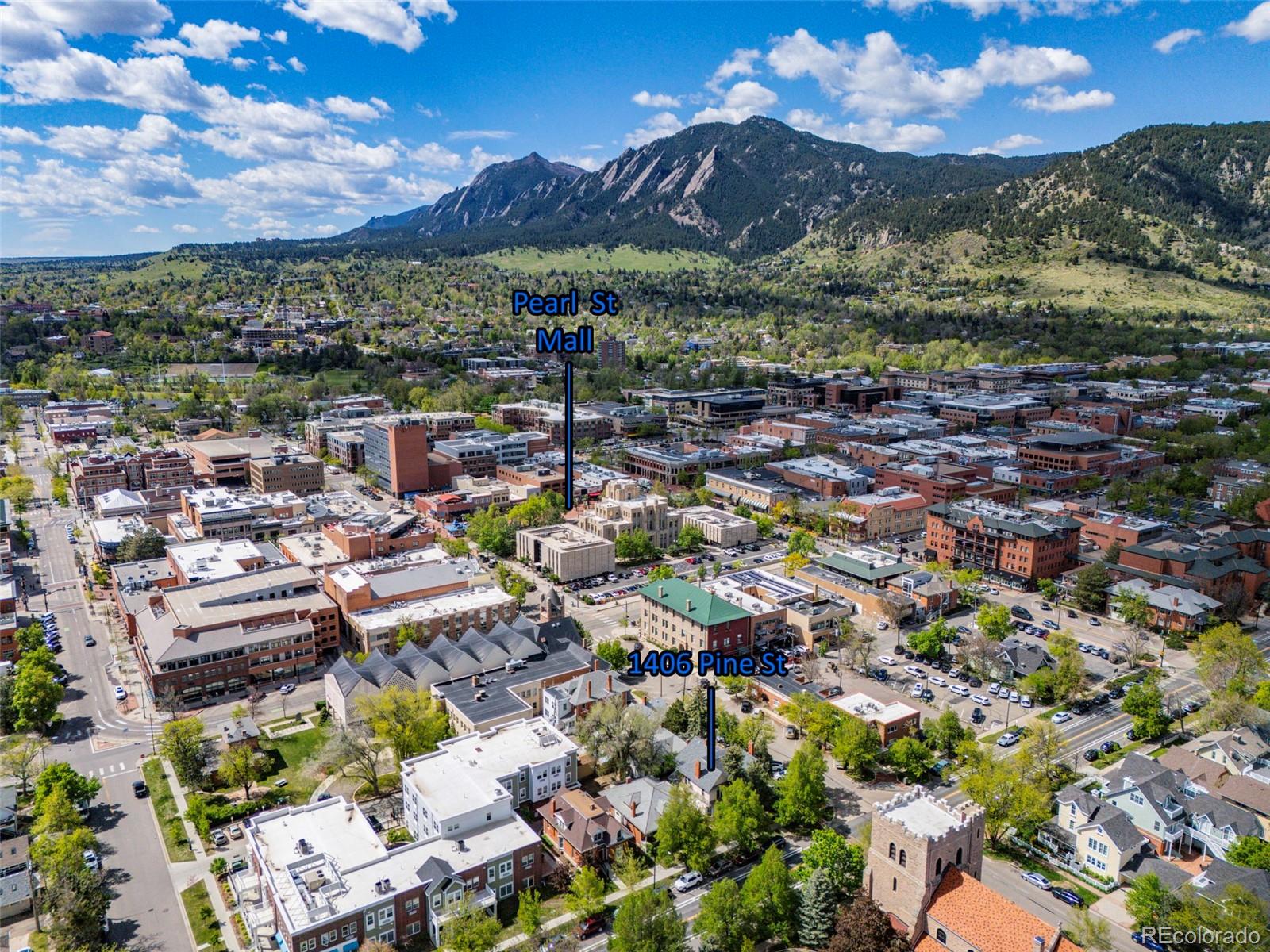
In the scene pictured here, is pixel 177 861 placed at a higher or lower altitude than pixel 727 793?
lower

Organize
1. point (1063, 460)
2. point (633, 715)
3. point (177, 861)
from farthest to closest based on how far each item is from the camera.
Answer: point (1063, 460) → point (633, 715) → point (177, 861)

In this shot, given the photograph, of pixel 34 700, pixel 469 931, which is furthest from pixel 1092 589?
pixel 34 700

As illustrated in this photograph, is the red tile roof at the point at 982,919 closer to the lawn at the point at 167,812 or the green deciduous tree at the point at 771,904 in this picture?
the green deciduous tree at the point at 771,904

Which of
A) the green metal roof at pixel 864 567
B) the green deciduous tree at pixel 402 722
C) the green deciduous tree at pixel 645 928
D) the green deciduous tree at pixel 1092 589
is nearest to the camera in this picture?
the green deciduous tree at pixel 645 928

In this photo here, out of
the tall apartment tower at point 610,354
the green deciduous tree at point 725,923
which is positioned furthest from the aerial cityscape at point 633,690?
the tall apartment tower at point 610,354

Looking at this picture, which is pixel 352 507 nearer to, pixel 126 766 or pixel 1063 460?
pixel 126 766

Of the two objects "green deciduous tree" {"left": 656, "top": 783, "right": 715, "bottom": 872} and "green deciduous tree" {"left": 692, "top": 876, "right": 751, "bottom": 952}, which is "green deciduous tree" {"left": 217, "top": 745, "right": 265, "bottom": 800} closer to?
"green deciduous tree" {"left": 656, "top": 783, "right": 715, "bottom": 872}

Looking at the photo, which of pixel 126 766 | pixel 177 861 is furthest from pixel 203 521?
pixel 177 861
